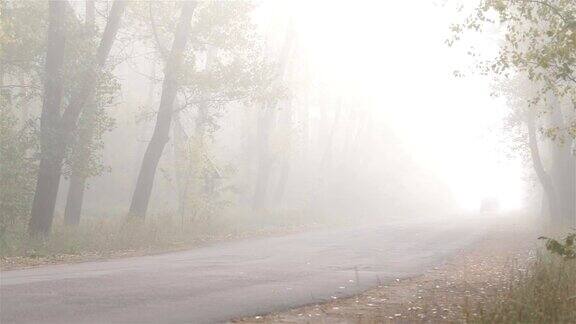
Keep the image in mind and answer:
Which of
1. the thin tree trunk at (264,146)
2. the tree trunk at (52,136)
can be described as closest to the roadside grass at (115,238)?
the tree trunk at (52,136)

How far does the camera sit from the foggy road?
8.22 meters

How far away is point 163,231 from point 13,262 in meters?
6.26

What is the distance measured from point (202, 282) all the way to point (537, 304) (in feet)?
18.6

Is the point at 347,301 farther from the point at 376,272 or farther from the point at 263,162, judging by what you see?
the point at 263,162

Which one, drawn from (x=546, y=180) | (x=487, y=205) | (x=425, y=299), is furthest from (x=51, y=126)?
(x=487, y=205)

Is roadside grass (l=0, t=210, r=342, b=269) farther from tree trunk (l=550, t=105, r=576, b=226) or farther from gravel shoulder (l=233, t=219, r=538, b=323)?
tree trunk (l=550, t=105, r=576, b=226)

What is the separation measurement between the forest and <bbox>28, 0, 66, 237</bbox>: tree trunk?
0.05 meters

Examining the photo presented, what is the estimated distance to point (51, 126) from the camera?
18219mm

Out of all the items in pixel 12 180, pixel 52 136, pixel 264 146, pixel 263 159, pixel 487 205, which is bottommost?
pixel 12 180

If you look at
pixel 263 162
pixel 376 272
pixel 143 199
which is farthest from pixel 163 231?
pixel 263 162

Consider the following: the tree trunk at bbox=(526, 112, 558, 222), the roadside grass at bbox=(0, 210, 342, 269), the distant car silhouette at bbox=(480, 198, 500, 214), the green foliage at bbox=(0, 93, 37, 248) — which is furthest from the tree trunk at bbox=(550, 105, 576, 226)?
the distant car silhouette at bbox=(480, 198, 500, 214)

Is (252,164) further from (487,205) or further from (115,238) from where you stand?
(487,205)

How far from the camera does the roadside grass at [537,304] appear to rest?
7.13 m

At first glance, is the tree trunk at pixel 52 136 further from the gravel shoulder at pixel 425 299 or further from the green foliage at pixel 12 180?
the gravel shoulder at pixel 425 299
